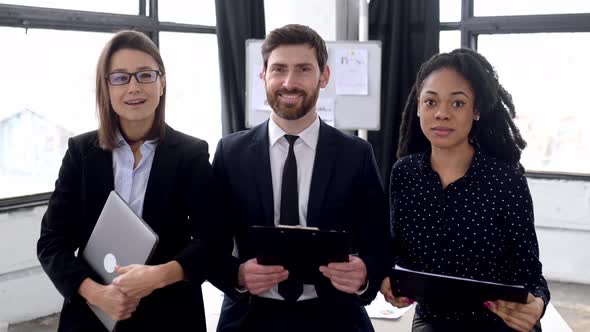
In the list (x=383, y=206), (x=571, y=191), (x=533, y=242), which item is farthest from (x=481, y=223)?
(x=571, y=191)

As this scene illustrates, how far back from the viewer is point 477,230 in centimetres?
173

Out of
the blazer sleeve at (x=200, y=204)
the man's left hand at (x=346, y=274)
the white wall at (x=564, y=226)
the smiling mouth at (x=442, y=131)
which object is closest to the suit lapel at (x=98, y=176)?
the blazer sleeve at (x=200, y=204)

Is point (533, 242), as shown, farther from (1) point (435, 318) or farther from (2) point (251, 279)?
(2) point (251, 279)

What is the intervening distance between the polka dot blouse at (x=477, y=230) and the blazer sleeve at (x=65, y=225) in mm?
1013

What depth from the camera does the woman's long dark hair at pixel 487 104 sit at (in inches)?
70.9

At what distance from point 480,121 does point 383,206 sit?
42 centimetres

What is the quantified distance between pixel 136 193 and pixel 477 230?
3.36 feet

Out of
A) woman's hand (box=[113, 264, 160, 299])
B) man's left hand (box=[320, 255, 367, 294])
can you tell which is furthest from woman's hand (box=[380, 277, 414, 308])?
woman's hand (box=[113, 264, 160, 299])

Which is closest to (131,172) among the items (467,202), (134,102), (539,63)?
(134,102)

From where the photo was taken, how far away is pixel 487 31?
4.25m

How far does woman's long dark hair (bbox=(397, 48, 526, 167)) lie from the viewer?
180 cm

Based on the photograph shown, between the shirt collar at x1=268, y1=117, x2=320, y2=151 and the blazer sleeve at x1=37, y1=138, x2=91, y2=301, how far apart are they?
1.97 ft

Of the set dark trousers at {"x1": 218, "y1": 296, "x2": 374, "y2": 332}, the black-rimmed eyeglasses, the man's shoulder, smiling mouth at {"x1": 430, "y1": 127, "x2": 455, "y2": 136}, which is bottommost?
dark trousers at {"x1": 218, "y1": 296, "x2": 374, "y2": 332}

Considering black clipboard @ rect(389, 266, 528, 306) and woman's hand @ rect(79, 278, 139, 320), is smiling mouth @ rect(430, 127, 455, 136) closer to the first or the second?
black clipboard @ rect(389, 266, 528, 306)
